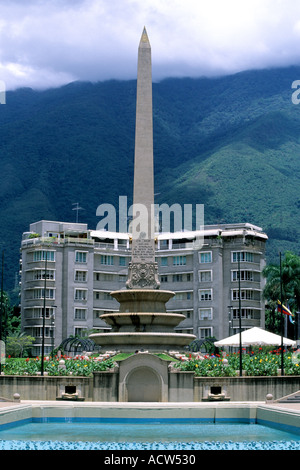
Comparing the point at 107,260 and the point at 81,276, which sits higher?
the point at 107,260

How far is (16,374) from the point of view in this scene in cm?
3825

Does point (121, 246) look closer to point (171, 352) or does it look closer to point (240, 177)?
point (171, 352)

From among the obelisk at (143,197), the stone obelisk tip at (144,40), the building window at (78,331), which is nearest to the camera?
the obelisk at (143,197)

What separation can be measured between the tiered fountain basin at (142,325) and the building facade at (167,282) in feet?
148

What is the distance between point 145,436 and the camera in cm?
2453

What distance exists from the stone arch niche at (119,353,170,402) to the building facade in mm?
53333

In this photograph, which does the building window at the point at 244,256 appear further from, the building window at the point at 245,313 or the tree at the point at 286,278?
the building window at the point at 245,313

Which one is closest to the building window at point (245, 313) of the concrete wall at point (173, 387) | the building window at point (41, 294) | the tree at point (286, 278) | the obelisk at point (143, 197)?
the tree at point (286, 278)

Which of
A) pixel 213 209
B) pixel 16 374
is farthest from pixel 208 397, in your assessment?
pixel 213 209

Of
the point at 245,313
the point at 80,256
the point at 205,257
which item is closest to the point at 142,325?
the point at 245,313

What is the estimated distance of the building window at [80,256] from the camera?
92.4m

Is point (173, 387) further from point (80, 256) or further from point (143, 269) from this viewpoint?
point (80, 256)

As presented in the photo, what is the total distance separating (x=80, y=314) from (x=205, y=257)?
1598 cm

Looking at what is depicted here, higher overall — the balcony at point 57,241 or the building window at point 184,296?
the balcony at point 57,241
